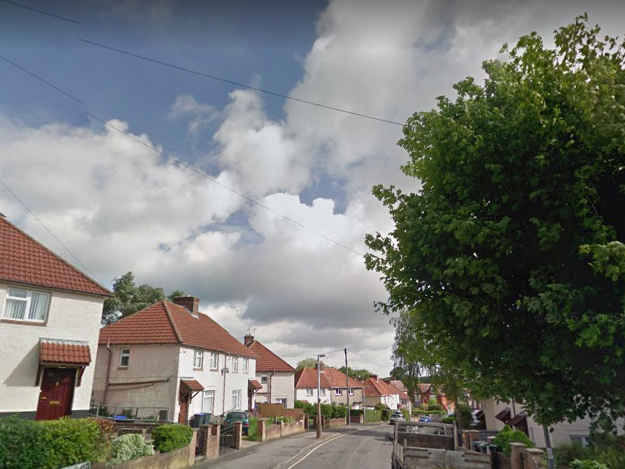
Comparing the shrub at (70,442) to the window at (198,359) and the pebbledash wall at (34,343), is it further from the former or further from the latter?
the window at (198,359)

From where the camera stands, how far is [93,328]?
18516mm

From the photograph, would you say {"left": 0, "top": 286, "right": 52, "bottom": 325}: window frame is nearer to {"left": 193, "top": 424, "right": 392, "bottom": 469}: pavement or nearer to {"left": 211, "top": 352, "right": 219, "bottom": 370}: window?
{"left": 193, "top": 424, "right": 392, "bottom": 469}: pavement

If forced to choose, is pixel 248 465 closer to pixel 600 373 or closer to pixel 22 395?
pixel 22 395

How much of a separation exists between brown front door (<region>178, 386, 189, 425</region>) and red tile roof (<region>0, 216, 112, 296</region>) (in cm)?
1105

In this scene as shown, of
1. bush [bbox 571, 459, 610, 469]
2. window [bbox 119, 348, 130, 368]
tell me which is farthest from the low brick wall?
bush [bbox 571, 459, 610, 469]

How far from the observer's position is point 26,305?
16.9m

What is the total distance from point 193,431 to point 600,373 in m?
17.4

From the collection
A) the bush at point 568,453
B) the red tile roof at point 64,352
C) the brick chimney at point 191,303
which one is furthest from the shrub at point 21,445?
the brick chimney at point 191,303

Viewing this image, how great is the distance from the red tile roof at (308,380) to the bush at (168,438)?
49.2 meters

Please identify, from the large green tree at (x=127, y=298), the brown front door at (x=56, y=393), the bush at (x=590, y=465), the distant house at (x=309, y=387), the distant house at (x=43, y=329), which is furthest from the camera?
the distant house at (x=309, y=387)

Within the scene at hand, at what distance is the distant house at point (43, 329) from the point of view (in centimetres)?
1611

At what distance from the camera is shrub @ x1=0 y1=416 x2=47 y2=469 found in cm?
966

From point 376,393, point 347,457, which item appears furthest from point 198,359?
point 376,393

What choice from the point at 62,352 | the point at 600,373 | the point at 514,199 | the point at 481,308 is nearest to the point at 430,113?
the point at 514,199
